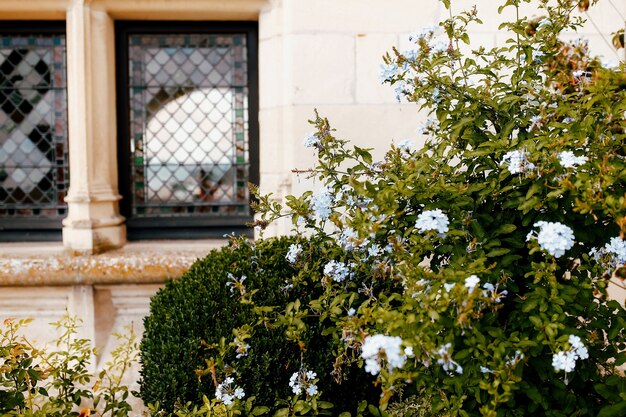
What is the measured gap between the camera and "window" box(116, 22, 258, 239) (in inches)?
135

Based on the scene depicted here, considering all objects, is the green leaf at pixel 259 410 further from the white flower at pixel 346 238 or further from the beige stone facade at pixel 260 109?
the beige stone facade at pixel 260 109

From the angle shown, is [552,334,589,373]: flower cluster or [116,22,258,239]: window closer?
[552,334,589,373]: flower cluster

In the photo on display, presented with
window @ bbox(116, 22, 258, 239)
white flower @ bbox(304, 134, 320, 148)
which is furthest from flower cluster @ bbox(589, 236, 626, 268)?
window @ bbox(116, 22, 258, 239)

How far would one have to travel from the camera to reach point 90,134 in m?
3.22

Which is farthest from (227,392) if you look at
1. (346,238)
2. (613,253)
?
(613,253)

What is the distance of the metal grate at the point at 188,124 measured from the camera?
3447mm

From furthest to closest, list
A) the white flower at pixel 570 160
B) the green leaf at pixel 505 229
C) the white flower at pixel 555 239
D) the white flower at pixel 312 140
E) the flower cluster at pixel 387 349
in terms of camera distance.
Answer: the white flower at pixel 312 140 → the green leaf at pixel 505 229 → the white flower at pixel 570 160 → the white flower at pixel 555 239 → the flower cluster at pixel 387 349

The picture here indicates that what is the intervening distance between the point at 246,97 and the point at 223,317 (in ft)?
5.09

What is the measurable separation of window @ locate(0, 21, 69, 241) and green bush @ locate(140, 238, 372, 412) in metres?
1.34

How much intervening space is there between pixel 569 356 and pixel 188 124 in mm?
2465

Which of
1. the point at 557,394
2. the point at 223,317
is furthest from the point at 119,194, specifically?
the point at 557,394

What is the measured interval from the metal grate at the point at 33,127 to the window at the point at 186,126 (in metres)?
0.33

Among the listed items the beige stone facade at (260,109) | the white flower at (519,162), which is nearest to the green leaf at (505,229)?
the white flower at (519,162)

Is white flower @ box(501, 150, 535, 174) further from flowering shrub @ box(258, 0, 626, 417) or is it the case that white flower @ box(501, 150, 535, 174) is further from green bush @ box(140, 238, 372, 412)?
green bush @ box(140, 238, 372, 412)
